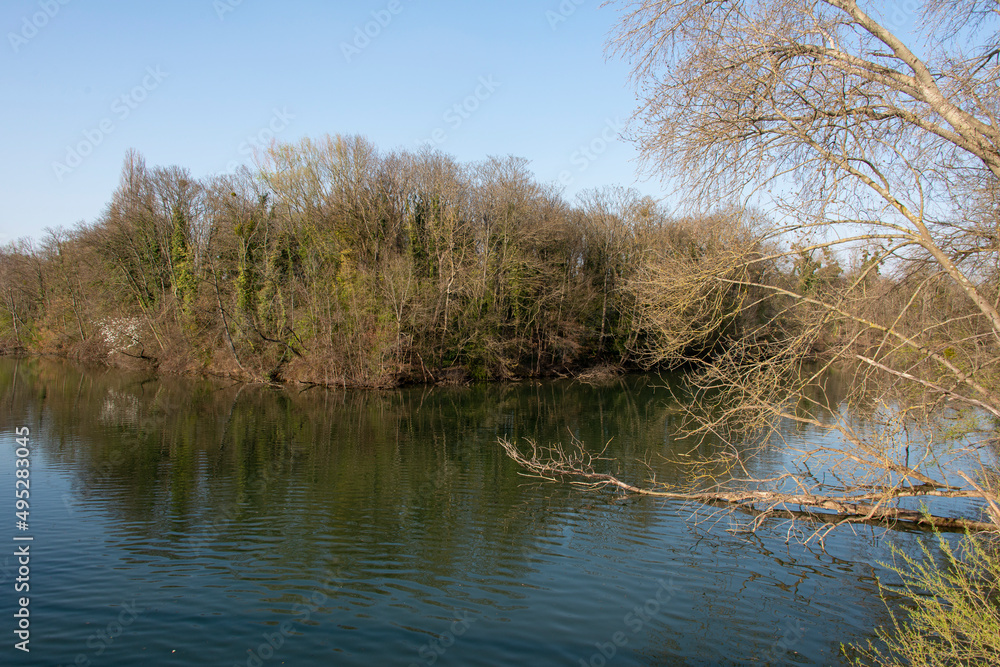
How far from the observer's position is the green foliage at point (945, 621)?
4.38 metres

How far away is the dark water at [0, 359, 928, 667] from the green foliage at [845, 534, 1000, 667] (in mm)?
422

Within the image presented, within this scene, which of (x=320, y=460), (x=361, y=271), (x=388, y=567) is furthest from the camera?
(x=361, y=271)

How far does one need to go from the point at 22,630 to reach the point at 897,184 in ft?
32.0

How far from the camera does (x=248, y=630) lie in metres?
6.50

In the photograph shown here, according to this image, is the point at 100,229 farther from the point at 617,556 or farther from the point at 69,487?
the point at 617,556

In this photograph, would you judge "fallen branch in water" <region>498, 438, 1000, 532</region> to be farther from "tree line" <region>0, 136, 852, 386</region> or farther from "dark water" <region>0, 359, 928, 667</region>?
"tree line" <region>0, 136, 852, 386</region>

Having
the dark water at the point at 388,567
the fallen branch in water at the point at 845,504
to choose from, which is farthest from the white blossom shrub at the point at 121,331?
the fallen branch in water at the point at 845,504

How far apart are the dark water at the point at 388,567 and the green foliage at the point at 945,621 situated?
42 centimetres

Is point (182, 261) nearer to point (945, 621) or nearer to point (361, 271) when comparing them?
point (361, 271)

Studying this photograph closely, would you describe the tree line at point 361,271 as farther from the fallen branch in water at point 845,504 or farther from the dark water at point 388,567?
the fallen branch in water at point 845,504

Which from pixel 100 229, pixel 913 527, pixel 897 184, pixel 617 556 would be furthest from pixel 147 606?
pixel 100 229

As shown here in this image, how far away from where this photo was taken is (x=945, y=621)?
4.46 m

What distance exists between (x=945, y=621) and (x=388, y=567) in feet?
20.5

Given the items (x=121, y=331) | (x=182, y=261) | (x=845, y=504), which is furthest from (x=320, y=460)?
(x=121, y=331)
